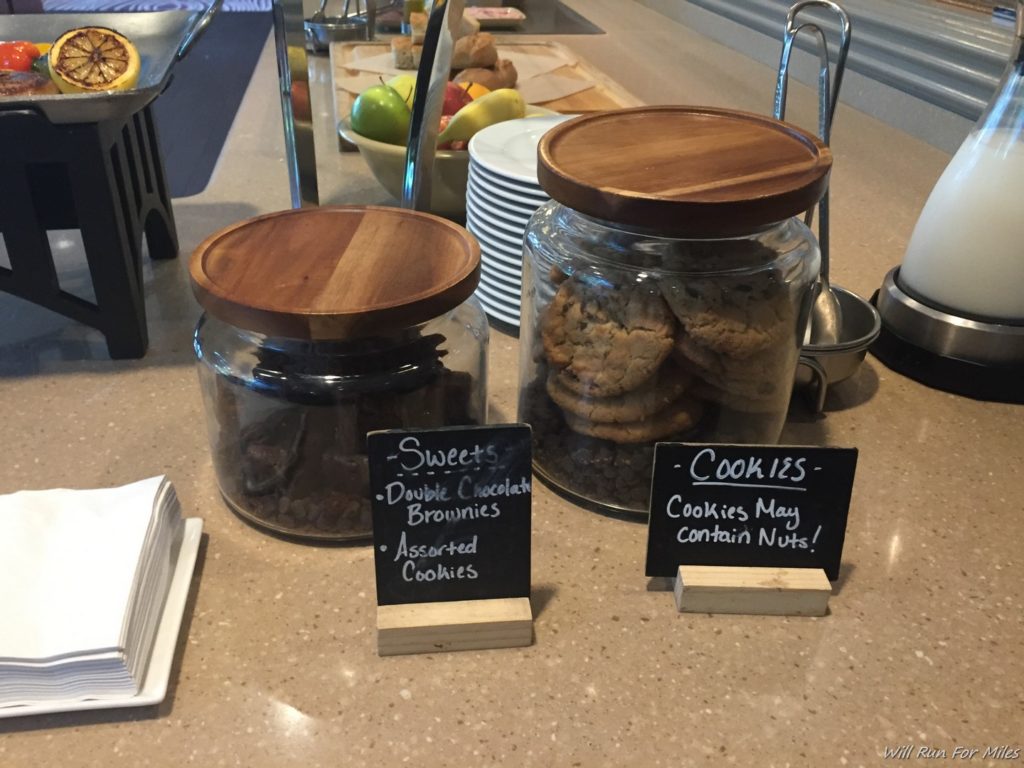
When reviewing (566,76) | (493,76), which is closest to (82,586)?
(493,76)

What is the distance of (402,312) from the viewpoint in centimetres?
47

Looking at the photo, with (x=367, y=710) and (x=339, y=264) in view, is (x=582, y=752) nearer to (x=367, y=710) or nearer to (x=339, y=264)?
(x=367, y=710)

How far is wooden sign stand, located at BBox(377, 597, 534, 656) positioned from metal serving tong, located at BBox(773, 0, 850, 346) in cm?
36

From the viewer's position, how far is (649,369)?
503mm

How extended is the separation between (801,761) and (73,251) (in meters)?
0.93

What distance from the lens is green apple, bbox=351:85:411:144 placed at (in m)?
0.94

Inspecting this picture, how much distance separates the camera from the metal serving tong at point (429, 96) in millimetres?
709

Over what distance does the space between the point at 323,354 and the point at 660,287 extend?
21 centimetres

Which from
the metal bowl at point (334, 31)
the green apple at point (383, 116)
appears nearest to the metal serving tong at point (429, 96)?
the green apple at point (383, 116)

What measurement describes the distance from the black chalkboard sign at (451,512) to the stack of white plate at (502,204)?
0.32 meters

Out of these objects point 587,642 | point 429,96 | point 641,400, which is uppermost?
point 429,96

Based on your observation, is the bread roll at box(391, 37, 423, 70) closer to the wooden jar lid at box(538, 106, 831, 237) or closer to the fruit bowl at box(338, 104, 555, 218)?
the fruit bowl at box(338, 104, 555, 218)

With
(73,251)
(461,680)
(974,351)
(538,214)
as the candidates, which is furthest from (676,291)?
(73,251)

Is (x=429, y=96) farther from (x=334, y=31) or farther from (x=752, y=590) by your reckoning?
(x=334, y=31)
